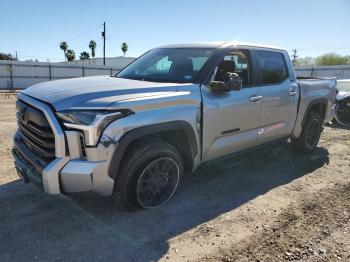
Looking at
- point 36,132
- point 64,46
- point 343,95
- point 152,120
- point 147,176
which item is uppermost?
point 64,46

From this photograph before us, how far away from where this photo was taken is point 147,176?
3.84m

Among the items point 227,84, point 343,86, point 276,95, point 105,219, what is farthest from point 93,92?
point 343,86

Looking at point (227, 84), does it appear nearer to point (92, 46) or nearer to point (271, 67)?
point (271, 67)

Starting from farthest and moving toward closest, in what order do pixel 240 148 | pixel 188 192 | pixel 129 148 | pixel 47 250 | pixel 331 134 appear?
1. pixel 331 134
2. pixel 240 148
3. pixel 188 192
4. pixel 129 148
5. pixel 47 250

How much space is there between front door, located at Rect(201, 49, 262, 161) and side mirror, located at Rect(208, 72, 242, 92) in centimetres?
7

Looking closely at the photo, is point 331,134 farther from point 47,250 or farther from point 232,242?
point 47,250

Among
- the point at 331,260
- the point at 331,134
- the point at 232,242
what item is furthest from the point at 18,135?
the point at 331,134

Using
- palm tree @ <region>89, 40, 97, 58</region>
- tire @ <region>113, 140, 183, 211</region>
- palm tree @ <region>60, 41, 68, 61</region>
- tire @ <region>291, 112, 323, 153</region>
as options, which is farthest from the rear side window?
palm tree @ <region>60, 41, 68, 61</region>

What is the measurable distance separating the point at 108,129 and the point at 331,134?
716 centimetres

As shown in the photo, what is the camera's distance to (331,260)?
3166mm

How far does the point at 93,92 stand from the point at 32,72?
29004mm

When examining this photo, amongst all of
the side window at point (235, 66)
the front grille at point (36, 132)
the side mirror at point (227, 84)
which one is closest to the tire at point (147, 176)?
the front grille at point (36, 132)

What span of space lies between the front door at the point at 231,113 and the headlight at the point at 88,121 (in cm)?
133

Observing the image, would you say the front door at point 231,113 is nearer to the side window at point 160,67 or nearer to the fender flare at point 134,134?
the fender flare at point 134,134
